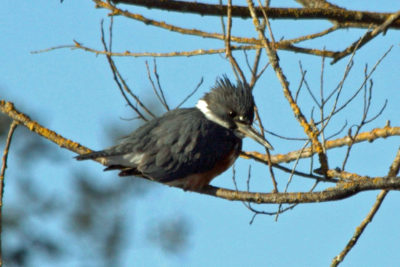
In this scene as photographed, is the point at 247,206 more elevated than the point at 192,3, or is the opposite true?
the point at 192,3

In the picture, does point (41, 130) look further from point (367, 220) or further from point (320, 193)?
point (367, 220)

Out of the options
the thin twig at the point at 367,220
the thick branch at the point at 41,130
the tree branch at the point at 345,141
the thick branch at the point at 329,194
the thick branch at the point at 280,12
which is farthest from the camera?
the tree branch at the point at 345,141

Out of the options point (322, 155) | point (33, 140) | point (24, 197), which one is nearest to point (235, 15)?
point (322, 155)

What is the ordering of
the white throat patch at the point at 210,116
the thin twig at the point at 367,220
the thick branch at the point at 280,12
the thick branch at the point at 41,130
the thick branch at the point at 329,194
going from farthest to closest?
the white throat patch at the point at 210,116
the thick branch at the point at 41,130
the thick branch at the point at 280,12
the thin twig at the point at 367,220
the thick branch at the point at 329,194

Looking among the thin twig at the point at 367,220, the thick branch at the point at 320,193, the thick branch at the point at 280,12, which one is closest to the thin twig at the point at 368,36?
the thick branch at the point at 280,12

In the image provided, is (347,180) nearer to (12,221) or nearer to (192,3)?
(192,3)

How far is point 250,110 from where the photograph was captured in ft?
→ 15.5

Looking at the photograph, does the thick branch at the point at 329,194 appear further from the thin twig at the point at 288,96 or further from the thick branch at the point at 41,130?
the thick branch at the point at 41,130

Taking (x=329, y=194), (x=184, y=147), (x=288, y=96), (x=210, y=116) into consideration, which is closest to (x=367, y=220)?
(x=329, y=194)

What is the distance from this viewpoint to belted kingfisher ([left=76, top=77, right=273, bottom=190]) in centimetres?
427

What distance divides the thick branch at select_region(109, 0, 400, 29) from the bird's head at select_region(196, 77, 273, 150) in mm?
591

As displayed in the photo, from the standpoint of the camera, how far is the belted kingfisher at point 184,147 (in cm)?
427

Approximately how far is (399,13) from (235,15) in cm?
108

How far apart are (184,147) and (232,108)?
2.02ft
